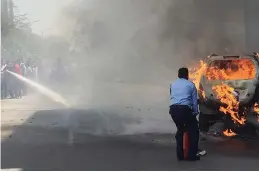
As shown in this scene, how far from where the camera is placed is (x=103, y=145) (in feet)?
26.4

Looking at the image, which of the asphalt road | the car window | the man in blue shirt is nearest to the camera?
the asphalt road

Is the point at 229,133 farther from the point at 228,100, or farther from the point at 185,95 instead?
the point at 185,95

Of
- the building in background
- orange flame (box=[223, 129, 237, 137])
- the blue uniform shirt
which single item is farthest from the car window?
the building in background

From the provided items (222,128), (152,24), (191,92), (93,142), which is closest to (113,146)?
(93,142)

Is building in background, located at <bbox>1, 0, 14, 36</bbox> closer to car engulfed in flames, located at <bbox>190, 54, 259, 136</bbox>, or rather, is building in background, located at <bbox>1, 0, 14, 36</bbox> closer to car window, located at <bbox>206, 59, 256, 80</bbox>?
car window, located at <bbox>206, 59, 256, 80</bbox>

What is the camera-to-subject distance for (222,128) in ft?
30.5

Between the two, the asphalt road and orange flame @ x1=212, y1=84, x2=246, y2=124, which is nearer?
the asphalt road

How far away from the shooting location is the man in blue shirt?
22.5 ft

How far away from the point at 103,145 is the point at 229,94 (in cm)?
256

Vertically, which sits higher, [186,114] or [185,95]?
[185,95]

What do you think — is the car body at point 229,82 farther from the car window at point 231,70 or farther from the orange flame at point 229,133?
the orange flame at point 229,133

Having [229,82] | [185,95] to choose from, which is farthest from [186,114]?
[229,82]

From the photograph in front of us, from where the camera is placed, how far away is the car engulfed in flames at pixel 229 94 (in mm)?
8766

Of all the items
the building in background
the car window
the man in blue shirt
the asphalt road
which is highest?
the building in background
